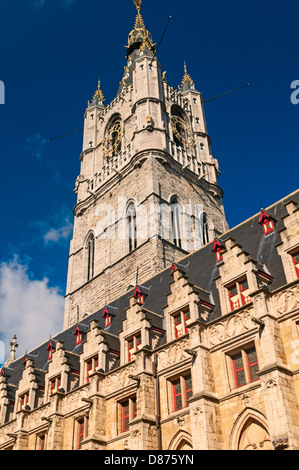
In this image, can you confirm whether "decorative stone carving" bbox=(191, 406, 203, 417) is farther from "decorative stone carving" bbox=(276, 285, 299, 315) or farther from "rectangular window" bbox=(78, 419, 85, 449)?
"rectangular window" bbox=(78, 419, 85, 449)

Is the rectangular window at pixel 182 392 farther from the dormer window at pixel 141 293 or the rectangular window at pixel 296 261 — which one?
the dormer window at pixel 141 293

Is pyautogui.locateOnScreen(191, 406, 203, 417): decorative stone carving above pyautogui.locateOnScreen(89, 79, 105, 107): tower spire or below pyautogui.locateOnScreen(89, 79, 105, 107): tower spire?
below

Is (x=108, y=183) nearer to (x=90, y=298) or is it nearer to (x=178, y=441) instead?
(x=90, y=298)

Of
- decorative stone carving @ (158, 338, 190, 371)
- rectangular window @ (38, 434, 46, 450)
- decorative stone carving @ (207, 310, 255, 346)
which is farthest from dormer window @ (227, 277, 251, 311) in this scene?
rectangular window @ (38, 434, 46, 450)

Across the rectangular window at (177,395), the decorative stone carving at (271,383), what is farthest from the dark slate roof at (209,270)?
the decorative stone carving at (271,383)

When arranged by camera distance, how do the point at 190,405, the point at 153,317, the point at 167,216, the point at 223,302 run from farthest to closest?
1. the point at 167,216
2. the point at 153,317
3. the point at 223,302
4. the point at 190,405

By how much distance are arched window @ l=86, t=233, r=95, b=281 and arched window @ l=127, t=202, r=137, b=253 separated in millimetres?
5308

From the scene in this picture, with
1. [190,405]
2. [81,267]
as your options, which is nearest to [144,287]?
[190,405]

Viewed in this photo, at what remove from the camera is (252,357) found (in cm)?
1991

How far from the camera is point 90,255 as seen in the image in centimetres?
5100

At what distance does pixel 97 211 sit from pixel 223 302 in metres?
32.2

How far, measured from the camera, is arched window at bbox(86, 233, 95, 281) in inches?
1948

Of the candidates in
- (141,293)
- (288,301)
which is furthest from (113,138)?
(288,301)

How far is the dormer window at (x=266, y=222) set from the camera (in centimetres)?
2553
